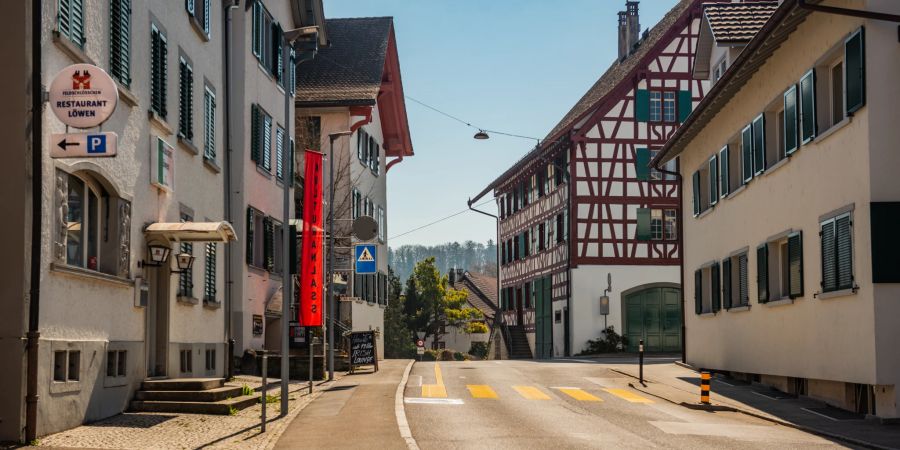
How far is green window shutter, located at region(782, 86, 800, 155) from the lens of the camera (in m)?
21.7

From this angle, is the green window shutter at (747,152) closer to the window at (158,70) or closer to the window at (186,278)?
the window at (186,278)

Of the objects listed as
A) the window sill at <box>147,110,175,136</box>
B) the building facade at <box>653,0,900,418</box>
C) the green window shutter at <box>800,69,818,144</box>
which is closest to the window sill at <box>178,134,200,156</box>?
the window sill at <box>147,110,175,136</box>

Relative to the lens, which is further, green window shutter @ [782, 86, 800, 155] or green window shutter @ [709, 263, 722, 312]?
green window shutter @ [709, 263, 722, 312]

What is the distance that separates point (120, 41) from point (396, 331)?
46.8 meters

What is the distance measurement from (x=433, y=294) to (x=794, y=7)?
55.1 metres

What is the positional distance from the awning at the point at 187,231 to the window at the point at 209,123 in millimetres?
4183

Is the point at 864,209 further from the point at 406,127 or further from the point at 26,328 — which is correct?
the point at 406,127

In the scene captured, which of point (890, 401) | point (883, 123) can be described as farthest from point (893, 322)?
point (883, 123)

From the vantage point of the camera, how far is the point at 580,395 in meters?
23.6

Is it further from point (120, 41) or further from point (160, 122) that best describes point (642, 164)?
point (120, 41)

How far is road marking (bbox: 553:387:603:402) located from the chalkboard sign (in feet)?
26.3

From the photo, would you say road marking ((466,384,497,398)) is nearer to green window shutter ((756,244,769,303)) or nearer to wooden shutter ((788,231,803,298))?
green window shutter ((756,244,769,303))

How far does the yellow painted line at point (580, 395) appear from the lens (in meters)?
22.5

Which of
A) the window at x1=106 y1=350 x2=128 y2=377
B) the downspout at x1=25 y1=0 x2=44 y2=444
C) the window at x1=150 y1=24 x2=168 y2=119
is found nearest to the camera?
the downspout at x1=25 y1=0 x2=44 y2=444
